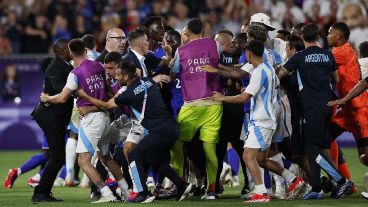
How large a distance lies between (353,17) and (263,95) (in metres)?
9.75

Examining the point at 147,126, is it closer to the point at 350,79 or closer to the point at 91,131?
the point at 91,131

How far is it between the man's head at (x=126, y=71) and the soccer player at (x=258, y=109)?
124 cm

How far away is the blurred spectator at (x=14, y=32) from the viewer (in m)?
24.5

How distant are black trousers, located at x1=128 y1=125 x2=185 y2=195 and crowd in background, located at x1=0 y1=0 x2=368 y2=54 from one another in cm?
989

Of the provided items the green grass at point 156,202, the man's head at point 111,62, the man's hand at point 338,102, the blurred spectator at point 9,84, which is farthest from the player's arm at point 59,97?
the blurred spectator at point 9,84

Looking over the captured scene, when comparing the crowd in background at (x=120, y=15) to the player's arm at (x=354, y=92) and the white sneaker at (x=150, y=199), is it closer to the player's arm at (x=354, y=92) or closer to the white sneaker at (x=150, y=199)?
the player's arm at (x=354, y=92)

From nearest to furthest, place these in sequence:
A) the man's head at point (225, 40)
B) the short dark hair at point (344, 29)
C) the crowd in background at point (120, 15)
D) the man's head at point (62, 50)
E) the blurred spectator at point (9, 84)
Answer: the man's head at point (62, 50) < the short dark hair at point (344, 29) < the man's head at point (225, 40) < the blurred spectator at point (9, 84) < the crowd in background at point (120, 15)

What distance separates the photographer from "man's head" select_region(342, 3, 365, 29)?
22.6m

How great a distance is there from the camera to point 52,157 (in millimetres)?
13844

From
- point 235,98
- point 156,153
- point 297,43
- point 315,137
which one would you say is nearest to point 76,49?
point 156,153

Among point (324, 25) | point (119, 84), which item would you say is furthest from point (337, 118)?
point (324, 25)

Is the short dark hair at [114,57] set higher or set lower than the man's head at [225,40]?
lower

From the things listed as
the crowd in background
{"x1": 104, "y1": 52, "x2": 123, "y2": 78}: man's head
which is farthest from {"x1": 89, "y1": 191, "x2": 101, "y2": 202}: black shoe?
the crowd in background

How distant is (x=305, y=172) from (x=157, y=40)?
2.96m
